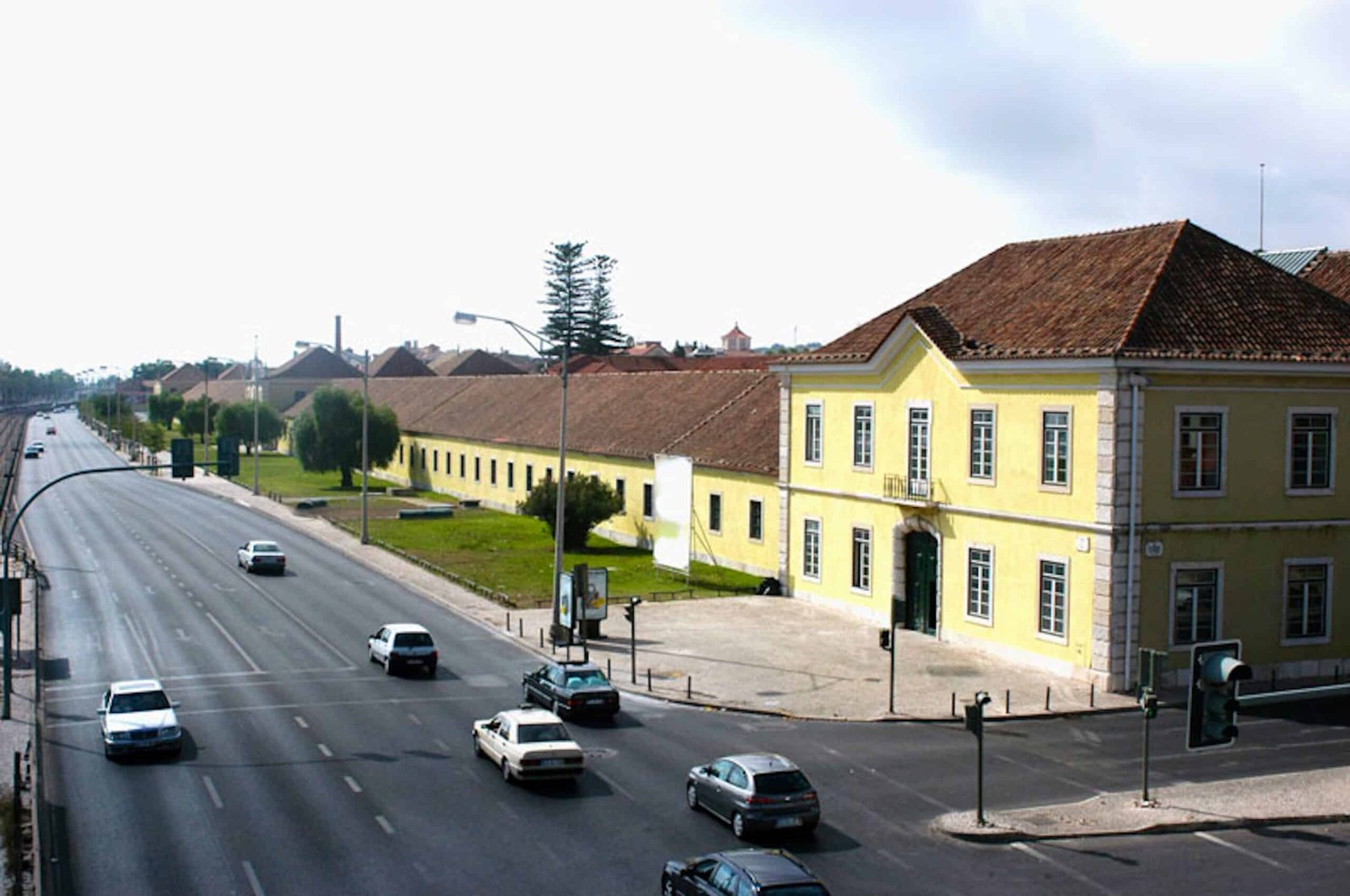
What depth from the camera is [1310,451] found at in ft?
125

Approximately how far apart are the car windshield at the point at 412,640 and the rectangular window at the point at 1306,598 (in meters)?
24.7

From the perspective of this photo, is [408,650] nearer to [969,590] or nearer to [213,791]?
[213,791]

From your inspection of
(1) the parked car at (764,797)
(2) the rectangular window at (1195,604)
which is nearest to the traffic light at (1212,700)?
(1) the parked car at (764,797)

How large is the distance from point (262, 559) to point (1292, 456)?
1600 inches

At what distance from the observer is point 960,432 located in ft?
137

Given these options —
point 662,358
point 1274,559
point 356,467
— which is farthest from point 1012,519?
point 662,358

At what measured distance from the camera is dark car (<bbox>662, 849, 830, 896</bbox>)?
17516mm

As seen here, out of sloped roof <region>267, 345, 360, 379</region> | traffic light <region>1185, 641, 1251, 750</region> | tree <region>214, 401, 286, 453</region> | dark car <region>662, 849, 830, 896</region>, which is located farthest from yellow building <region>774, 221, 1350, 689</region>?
sloped roof <region>267, 345, 360, 379</region>

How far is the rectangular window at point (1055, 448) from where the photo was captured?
37531 mm

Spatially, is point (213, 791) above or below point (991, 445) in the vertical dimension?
below

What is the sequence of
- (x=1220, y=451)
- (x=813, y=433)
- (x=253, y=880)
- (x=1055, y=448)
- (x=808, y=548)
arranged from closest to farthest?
(x=253, y=880)
(x=1220, y=451)
(x=1055, y=448)
(x=813, y=433)
(x=808, y=548)

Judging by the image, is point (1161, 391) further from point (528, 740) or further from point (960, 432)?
point (528, 740)

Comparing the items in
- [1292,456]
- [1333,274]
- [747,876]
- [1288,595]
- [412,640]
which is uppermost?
[1333,274]

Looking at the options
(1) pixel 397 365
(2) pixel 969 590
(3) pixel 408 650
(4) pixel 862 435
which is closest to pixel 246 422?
(1) pixel 397 365
